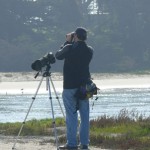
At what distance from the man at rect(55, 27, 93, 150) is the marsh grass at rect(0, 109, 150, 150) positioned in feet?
3.65

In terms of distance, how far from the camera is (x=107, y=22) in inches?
3440

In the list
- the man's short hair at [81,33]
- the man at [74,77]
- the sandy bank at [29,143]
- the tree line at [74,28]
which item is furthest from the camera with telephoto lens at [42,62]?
the tree line at [74,28]

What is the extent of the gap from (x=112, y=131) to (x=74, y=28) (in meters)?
68.2

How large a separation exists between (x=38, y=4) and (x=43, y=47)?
6.80m

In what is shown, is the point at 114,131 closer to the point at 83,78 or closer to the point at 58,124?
the point at 58,124

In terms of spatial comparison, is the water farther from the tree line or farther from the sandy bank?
the tree line

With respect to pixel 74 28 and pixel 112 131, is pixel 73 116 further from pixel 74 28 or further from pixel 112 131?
pixel 74 28

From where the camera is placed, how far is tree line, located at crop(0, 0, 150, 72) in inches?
3041

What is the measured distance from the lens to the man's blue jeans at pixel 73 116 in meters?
13.5

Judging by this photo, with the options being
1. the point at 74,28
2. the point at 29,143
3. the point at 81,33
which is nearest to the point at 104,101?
the point at 29,143

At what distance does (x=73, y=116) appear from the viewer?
1354cm

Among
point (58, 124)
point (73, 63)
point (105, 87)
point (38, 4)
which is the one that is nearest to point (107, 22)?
point (38, 4)

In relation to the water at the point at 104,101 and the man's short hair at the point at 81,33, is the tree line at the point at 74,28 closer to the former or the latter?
the water at the point at 104,101

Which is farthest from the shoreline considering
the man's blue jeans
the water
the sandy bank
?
the man's blue jeans
